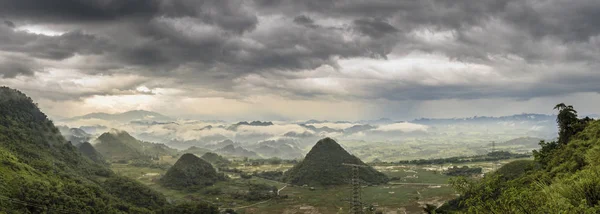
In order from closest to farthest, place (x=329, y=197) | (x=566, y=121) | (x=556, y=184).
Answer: (x=556, y=184) < (x=566, y=121) < (x=329, y=197)

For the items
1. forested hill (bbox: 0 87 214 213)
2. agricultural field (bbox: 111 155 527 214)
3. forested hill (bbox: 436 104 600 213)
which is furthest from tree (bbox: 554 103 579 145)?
forested hill (bbox: 0 87 214 213)

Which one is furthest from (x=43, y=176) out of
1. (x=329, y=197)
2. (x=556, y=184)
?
(x=556, y=184)

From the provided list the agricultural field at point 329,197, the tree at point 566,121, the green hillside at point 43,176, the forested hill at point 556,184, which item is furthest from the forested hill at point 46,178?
the tree at point 566,121

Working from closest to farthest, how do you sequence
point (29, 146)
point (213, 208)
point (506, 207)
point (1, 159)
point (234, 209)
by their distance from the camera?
1. point (506, 207)
2. point (1, 159)
3. point (213, 208)
4. point (29, 146)
5. point (234, 209)

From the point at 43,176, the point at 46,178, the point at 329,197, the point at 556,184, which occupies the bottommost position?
the point at 329,197

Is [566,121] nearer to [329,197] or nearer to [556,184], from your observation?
[556,184]

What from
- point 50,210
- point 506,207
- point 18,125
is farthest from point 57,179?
point 506,207

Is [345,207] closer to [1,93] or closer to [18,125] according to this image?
[18,125]

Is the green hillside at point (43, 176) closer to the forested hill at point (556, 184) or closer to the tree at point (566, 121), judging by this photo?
the forested hill at point (556, 184)
